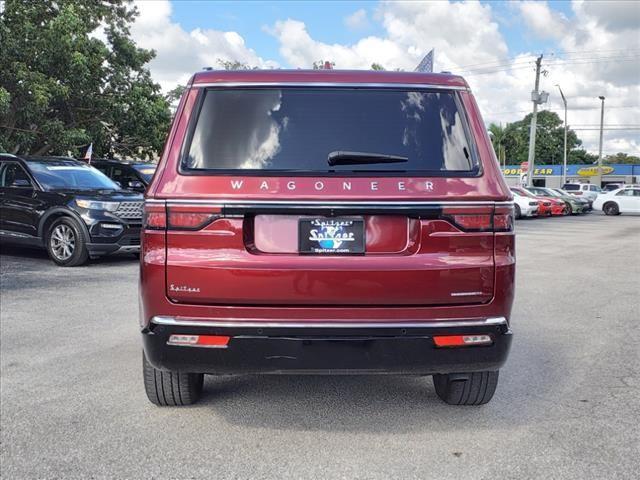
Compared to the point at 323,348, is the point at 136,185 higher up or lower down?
higher up

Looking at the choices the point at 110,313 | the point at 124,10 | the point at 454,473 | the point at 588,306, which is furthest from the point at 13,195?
the point at 124,10

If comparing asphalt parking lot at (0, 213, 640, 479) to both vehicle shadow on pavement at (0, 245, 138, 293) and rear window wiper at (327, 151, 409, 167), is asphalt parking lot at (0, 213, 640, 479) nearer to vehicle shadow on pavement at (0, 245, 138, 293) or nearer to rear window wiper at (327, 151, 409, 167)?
rear window wiper at (327, 151, 409, 167)

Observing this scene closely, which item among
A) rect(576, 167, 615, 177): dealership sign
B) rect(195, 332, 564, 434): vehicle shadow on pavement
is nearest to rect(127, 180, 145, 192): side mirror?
rect(195, 332, 564, 434): vehicle shadow on pavement

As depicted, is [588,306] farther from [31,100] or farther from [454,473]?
[31,100]

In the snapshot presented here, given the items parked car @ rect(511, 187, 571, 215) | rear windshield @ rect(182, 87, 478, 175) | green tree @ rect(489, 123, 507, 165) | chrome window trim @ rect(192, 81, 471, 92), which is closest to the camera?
rear windshield @ rect(182, 87, 478, 175)

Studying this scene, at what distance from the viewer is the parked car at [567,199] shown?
34531 mm

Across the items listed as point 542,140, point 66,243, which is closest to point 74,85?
point 66,243

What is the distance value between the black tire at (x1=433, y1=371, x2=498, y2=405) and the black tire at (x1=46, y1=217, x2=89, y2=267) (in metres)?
7.66

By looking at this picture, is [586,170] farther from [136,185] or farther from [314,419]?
[314,419]

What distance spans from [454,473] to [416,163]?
1.56 meters

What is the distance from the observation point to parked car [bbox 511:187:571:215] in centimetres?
3142

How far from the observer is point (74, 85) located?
19.4 metres

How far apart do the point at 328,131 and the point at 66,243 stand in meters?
8.21

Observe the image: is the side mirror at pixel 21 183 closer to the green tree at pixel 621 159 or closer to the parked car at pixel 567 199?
the parked car at pixel 567 199
